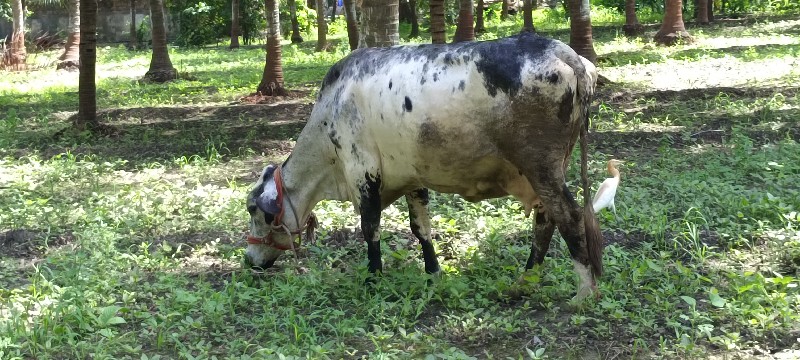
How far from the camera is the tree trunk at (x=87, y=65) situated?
445 inches

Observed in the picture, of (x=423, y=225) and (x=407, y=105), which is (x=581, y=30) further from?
(x=407, y=105)

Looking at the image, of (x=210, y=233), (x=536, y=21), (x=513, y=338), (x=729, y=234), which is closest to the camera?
(x=513, y=338)

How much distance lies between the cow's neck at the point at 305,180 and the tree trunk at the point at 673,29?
1383cm

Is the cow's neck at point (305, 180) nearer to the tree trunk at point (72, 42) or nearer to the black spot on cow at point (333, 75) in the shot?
the black spot on cow at point (333, 75)

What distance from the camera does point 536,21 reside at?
29531 millimetres

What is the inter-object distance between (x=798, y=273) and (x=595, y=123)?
209 inches

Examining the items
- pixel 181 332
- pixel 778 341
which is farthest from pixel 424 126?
pixel 778 341

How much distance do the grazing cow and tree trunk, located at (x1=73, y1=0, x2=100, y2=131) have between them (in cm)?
613

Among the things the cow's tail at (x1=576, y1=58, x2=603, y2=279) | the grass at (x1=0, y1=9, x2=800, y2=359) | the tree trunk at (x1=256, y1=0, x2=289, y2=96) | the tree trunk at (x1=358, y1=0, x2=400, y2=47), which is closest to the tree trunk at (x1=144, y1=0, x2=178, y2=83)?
the tree trunk at (x1=256, y1=0, x2=289, y2=96)

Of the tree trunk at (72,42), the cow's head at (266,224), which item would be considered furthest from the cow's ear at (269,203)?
the tree trunk at (72,42)

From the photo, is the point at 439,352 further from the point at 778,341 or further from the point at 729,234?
the point at 729,234

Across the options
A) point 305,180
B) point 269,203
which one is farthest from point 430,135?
point 269,203

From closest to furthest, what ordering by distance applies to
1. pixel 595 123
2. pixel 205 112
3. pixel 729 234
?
pixel 729 234
pixel 595 123
pixel 205 112

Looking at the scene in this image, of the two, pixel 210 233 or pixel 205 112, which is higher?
pixel 205 112
